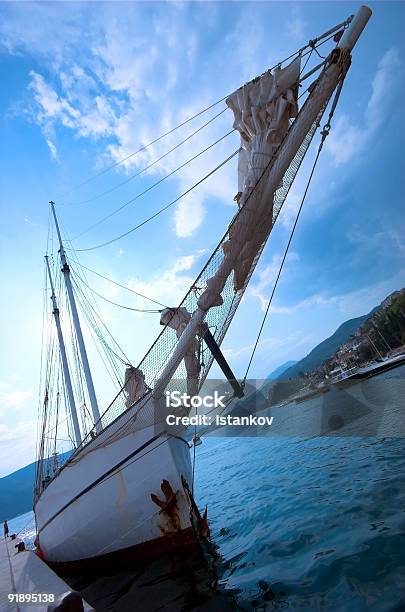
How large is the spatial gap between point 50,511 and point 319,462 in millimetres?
10227

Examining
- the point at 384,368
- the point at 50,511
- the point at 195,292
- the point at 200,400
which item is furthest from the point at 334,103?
the point at 384,368

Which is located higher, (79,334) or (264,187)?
(79,334)

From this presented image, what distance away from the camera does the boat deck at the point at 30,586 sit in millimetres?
4242

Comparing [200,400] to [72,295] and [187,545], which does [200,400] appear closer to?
[187,545]

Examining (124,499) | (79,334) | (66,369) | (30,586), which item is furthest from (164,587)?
(66,369)

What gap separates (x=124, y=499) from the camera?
761cm

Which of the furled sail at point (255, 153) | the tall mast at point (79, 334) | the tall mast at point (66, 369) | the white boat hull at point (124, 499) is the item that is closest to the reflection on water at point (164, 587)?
the white boat hull at point (124, 499)

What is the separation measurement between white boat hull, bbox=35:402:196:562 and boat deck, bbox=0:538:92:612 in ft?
3.94

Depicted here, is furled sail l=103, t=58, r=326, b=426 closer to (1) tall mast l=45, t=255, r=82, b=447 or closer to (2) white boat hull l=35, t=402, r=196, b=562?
(2) white boat hull l=35, t=402, r=196, b=562

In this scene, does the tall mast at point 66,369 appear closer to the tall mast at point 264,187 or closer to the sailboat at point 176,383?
the sailboat at point 176,383

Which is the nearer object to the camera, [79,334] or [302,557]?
[302,557]

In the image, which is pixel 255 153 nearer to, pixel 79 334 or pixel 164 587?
pixel 164 587

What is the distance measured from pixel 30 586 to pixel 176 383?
4.79m

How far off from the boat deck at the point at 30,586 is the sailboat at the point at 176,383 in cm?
144
